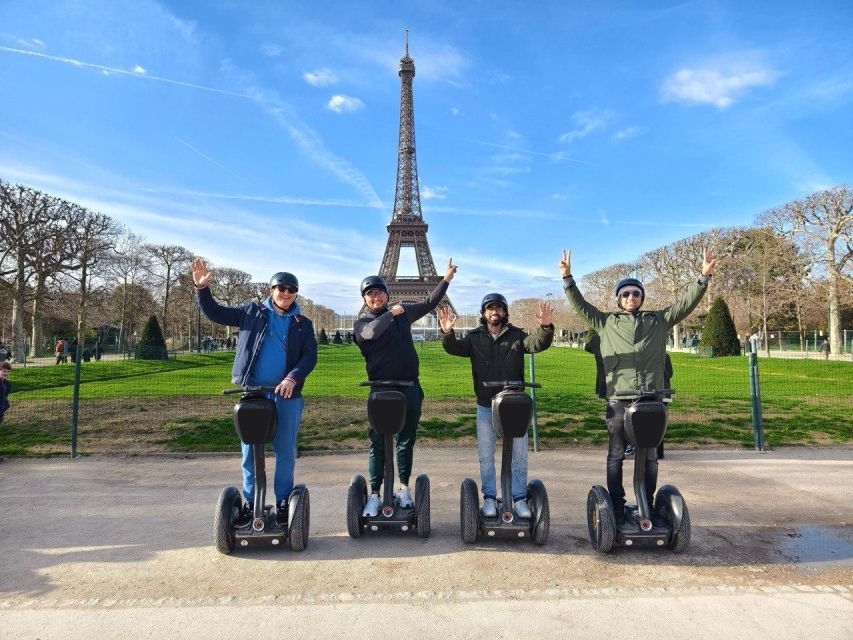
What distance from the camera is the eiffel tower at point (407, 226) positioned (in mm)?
61844

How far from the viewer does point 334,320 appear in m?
97.4

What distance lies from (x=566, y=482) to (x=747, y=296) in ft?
124

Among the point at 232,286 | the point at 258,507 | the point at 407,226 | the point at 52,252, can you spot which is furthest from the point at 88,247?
the point at 407,226

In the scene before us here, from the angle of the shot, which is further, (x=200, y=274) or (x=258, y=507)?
(x=200, y=274)

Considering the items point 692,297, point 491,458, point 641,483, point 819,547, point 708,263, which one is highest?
point 708,263

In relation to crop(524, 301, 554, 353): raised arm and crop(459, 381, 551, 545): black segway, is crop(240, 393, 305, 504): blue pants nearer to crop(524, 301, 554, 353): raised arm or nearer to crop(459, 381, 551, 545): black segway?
crop(459, 381, 551, 545): black segway

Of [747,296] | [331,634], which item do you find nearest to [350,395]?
[331,634]

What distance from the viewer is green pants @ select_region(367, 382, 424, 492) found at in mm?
3676

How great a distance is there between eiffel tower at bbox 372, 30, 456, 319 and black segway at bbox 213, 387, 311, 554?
184 ft

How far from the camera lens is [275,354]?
12.0 feet

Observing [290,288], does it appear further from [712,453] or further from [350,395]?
[350,395]

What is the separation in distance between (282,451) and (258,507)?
39cm

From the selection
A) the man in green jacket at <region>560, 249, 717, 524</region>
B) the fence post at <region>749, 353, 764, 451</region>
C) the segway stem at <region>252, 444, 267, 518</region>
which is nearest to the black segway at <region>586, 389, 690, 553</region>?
the man in green jacket at <region>560, 249, 717, 524</region>

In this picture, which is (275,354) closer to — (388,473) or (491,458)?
(388,473)
